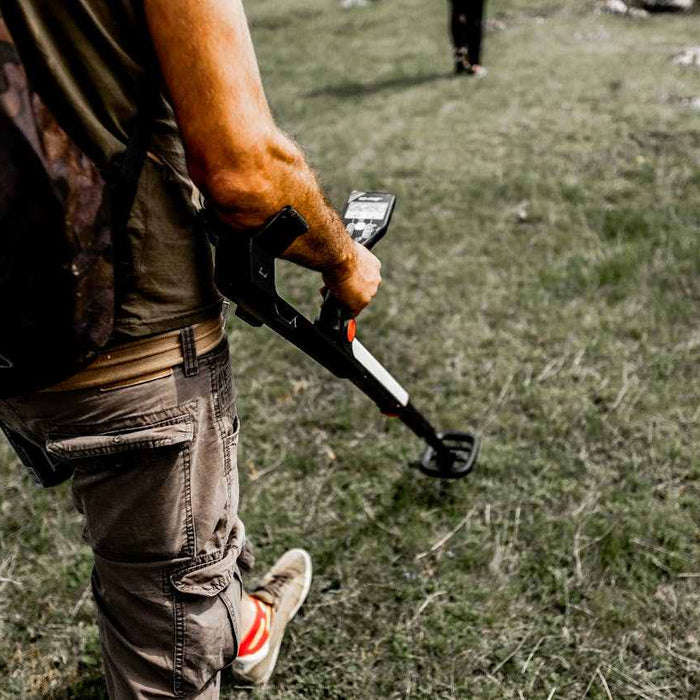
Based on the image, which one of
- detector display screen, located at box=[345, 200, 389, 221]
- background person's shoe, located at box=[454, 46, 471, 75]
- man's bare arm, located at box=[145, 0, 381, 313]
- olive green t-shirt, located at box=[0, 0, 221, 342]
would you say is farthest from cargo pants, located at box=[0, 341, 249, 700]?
background person's shoe, located at box=[454, 46, 471, 75]

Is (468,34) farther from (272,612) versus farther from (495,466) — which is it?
(272,612)

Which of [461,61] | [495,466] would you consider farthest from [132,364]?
[461,61]

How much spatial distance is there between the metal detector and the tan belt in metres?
0.14

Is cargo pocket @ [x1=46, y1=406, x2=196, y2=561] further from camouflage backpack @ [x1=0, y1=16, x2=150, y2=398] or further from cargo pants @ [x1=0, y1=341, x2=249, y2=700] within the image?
camouflage backpack @ [x1=0, y1=16, x2=150, y2=398]

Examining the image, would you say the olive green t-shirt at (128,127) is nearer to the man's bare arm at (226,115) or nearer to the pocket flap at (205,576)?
the man's bare arm at (226,115)

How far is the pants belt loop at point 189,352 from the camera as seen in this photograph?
4.64ft

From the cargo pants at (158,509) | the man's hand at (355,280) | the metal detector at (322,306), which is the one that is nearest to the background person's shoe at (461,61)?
the metal detector at (322,306)

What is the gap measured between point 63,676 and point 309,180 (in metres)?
1.80

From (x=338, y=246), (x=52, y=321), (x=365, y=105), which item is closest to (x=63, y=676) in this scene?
(x=52, y=321)

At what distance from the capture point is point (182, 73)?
1.12 m

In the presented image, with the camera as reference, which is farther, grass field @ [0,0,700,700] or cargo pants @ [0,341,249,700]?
grass field @ [0,0,700,700]

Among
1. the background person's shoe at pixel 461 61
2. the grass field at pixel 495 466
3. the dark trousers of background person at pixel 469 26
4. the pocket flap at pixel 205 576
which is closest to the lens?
the pocket flap at pixel 205 576

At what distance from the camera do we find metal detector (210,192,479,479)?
4.35 feet

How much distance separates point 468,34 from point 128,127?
7.44 meters
